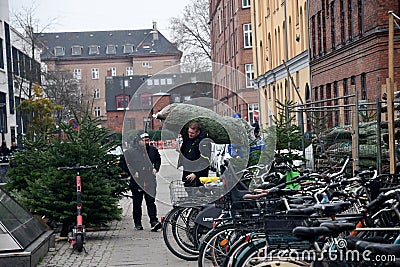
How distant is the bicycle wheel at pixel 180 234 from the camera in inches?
448

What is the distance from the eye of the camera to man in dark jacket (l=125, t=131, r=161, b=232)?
14641 mm

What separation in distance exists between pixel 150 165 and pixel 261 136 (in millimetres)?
2509

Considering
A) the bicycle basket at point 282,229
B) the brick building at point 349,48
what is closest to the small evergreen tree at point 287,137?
the brick building at point 349,48

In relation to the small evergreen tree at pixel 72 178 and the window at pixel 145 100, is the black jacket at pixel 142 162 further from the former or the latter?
the window at pixel 145 100

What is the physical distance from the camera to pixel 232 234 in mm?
8531

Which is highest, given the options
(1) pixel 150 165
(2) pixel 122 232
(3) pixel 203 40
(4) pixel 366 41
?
(3) pixel 203 40

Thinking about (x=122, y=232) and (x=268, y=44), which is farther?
(x=268, y=44)

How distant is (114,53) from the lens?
155375mm

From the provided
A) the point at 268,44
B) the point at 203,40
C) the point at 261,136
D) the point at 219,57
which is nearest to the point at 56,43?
the point at 203,40

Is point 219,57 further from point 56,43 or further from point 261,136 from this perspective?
point 56,43

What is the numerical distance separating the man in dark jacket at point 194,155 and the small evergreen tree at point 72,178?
60.7 inches

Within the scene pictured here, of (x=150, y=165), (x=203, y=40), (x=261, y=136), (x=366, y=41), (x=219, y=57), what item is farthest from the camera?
(x=203, y=40)

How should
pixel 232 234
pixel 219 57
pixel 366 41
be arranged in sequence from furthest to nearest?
pixel 219 57
pixel 366 41
pixel 232 234

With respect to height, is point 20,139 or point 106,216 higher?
point 20,139
